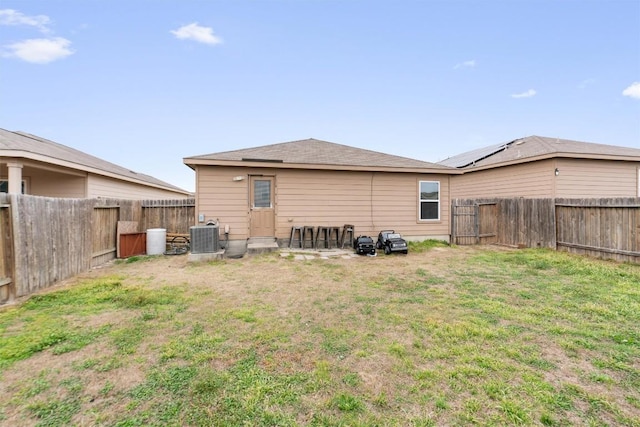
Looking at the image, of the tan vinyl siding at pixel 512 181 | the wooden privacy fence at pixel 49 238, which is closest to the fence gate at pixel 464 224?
the tan vinyl siding at pixel 512 181

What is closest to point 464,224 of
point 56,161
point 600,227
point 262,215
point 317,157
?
point 600,227

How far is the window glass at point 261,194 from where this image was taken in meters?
8.38

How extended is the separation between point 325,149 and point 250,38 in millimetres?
5455

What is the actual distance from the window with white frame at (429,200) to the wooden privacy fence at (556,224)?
0.82 metres

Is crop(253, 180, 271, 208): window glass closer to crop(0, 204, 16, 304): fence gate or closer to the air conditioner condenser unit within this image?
the air conditioner condenser unit

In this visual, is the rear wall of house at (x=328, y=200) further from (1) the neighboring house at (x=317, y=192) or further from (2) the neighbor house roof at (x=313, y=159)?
(2) the neighbor house roof at (x=313, y=159)

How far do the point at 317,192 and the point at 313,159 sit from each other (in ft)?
3.51

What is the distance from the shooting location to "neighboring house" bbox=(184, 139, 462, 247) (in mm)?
8094

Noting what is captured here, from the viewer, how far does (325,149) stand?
10.2 m

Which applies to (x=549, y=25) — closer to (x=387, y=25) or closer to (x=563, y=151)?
(x=563, y=151)

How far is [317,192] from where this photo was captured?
870 cm

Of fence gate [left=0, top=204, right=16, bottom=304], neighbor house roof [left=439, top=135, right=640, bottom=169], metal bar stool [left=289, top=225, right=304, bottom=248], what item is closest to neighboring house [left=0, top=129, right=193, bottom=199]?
fence gate [left=0, top=204, right=16, bottom=304]

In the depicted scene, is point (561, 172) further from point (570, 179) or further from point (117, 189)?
point (117, 189)

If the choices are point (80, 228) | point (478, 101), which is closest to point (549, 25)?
point (478, 101)
